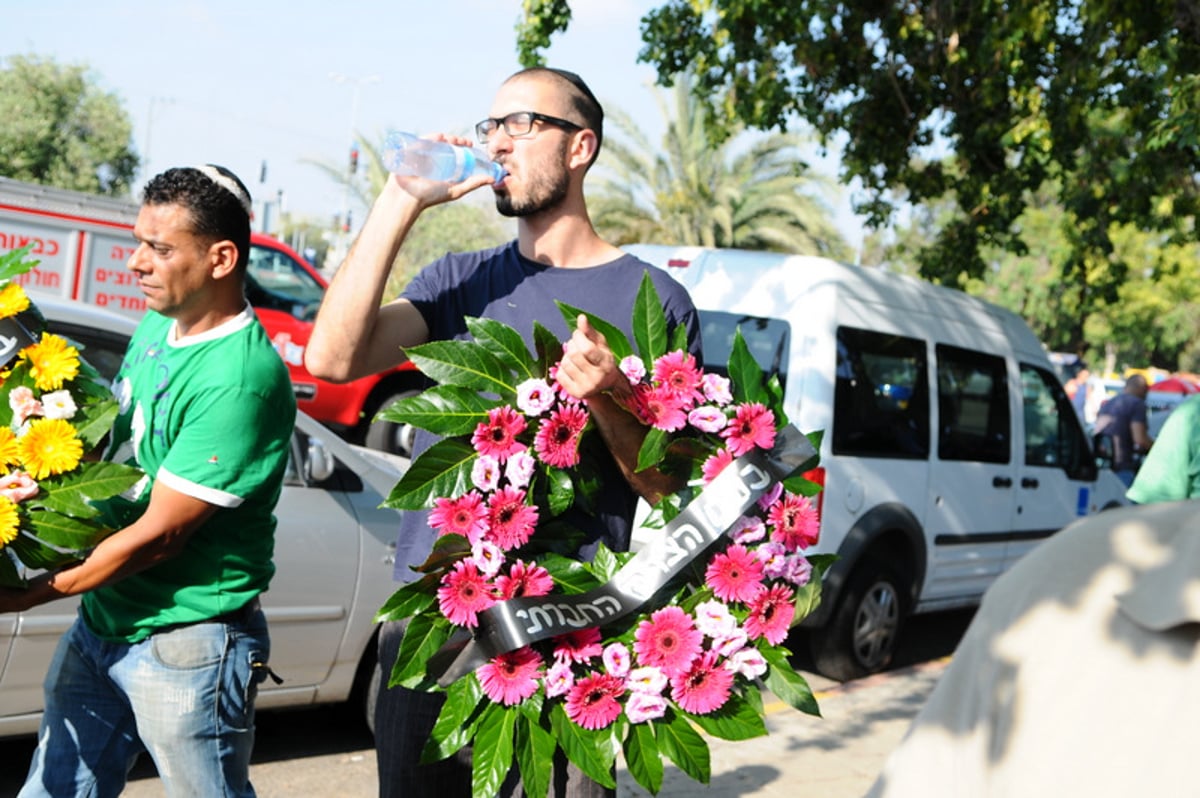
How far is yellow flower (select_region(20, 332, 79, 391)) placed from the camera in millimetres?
2678

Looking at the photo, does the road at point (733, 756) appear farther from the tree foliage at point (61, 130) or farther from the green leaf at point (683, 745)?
the tree foliage at point (61, 130)

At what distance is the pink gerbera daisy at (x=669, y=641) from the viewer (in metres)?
2.34

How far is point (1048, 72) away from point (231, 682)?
905cm

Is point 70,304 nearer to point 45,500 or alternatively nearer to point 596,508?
point 45,500

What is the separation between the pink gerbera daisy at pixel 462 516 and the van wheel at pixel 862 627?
4.96 metres

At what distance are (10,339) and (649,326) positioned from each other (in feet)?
4.41

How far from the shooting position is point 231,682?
110 inches

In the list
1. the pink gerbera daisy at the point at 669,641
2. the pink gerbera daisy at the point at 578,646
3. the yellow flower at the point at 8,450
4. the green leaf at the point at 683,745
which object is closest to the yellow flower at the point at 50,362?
the yellow flower at the point at 8,450

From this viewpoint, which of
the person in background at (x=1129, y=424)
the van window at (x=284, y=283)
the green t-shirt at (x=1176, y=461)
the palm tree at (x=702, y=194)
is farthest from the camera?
the palm tree at (x=702, y=194)

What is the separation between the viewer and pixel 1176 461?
17.3 ft

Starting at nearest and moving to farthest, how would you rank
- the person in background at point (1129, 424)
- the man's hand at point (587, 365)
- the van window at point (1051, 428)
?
1. the man's hand at point (587, 365)
2. the van window at point (1051, 428)
3. the person in background at point (1129, 424)

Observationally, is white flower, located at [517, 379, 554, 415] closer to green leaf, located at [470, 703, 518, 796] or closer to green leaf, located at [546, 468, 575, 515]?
green leaf, located at [546, 468, 575, 515]

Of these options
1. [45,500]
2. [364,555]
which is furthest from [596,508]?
[364,555]

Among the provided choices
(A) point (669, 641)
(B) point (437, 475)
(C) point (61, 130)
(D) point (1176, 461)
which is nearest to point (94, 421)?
(B) point (437, 475)
